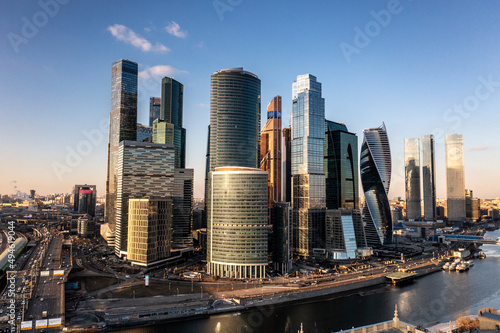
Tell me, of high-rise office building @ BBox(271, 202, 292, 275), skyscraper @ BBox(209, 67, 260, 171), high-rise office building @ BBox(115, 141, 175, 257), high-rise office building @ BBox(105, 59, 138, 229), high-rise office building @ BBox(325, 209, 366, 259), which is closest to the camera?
high-rise office building @ BBox(271, 202, 292, 275)

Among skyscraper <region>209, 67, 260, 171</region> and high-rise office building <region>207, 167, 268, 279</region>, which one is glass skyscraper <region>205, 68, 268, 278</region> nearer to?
high-rise office building <region>207, 167, 268, 279</region>

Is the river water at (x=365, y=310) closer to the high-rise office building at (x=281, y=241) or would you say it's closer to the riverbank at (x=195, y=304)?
the riverbank at (x=195, y=304)

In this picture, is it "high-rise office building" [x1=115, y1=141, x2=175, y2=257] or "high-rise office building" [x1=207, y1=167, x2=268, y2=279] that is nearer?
Answer: "high-rise office building" [x1=207, y1=167, x2=268, y2=279]

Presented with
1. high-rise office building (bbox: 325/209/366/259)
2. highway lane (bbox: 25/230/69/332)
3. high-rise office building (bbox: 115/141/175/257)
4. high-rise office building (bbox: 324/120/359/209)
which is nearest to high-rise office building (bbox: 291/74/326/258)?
high-rise office building (bbox: 325/209/366/259)

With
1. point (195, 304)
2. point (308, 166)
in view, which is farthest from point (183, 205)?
point (195, 304)

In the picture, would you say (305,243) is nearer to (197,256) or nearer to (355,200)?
(197,256)

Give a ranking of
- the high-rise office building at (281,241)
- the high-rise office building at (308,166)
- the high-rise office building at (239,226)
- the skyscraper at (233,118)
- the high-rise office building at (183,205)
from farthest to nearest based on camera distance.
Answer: the high-rise office building at (183,205) → the skyscraper at (233,118) → the high-rise office building at (308,166) → the high-rise office building at (281,241) → the high-rise office building at (239,226)

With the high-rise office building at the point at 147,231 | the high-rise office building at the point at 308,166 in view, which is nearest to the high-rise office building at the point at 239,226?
the high-rise office building at the point at 147,231
